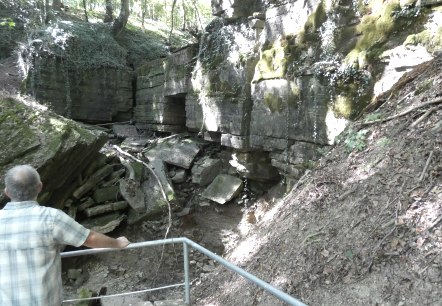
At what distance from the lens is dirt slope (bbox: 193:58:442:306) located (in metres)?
2.64

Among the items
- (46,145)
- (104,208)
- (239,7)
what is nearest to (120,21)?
(239,7)

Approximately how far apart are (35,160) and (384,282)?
572 centimetres

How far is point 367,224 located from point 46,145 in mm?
5564

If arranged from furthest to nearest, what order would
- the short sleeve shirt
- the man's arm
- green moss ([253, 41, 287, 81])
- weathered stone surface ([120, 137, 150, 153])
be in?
weathered stone surface ([120, 137, 150, 153]) < green moss ([253, 41, 287, 81]) < the man's arm < the short sleeve shirt

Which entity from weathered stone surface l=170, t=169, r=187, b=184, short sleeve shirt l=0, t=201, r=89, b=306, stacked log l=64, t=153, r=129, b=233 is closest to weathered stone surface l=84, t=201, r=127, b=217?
stacked log l=64, t=153, r=129, b=233

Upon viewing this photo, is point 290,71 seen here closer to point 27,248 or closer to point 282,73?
point 282,73

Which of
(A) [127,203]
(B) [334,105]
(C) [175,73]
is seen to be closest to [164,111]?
(C) [175,73]

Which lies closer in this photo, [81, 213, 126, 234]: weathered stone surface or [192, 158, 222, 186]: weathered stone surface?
[81, 213, 126, 234]: weathered stone surface

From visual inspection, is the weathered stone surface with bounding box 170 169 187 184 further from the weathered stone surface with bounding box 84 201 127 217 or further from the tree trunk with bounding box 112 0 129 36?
the tree trunk with bounding box 112 0 129 36

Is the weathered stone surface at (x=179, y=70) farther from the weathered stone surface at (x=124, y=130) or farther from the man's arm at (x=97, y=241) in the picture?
the man's arm at (x=97, y=241)

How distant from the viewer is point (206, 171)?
888 cm

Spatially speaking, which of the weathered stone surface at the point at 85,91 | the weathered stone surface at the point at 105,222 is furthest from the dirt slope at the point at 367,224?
the weathered stone surface at the point at 85,91

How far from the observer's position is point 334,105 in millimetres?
5504

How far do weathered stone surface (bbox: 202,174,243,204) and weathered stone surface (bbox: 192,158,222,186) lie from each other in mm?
239
